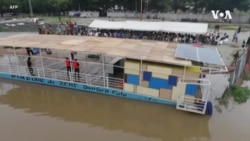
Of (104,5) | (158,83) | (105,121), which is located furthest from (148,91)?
(104,5)

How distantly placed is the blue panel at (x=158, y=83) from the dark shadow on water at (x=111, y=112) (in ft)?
2.99

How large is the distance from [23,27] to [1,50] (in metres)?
19.4

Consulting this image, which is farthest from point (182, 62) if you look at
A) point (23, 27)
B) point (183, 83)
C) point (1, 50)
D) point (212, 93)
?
point (23, 27)

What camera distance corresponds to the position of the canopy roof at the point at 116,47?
10.5 meters

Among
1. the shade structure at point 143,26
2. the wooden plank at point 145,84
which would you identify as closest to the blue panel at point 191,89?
the wooden plank at point 145,84

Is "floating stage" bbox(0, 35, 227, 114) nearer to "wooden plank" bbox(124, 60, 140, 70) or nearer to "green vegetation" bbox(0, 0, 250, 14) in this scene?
"wooden plank" bbox(124, 60, 140, 70)

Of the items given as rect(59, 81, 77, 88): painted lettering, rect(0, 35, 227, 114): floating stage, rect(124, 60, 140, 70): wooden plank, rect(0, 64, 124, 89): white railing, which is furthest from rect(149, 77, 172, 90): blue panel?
rect(59, 81, 77, 88): painted lettering

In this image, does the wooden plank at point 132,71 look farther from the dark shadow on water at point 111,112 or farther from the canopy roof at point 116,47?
the dark shadow on water at point 111,112

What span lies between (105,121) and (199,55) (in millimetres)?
5198

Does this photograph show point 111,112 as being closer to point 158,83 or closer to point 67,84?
point 158,83

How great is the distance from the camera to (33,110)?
426 inches

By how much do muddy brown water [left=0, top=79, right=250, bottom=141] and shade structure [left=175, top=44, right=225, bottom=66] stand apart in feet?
7.74

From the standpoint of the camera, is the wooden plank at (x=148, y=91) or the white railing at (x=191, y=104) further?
the wooden plank at (x=148, y=91)

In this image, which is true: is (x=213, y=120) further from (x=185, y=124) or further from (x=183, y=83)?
(x=183, y=83)
